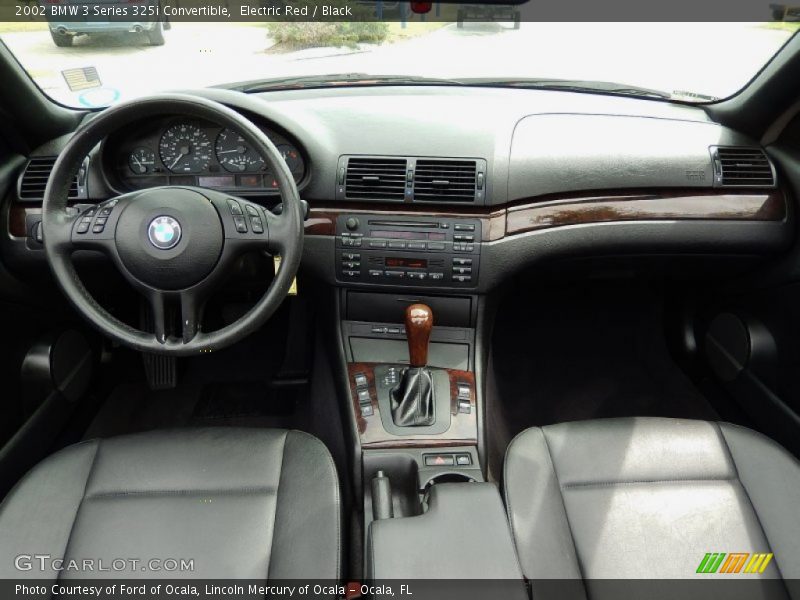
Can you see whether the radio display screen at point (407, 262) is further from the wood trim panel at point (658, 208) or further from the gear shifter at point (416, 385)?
the wood trim panel at point (658, 208)

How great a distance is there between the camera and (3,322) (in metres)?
1.94

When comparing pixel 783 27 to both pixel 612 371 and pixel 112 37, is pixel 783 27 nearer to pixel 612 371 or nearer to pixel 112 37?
pixel 612 371

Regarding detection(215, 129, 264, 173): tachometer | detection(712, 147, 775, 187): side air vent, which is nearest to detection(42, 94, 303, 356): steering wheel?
detection(215, 129, 264, 173): tachometer

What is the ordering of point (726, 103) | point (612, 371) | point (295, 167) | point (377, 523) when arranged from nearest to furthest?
point (377, 523) < point (295, 167) < point (726, 103) < point (612, 371)

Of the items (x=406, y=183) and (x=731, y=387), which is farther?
(x=731, y=387)

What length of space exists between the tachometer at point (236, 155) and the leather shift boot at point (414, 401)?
0.78 metres

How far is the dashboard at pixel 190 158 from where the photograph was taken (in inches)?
71.9

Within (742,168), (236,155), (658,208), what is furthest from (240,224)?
(742,168)

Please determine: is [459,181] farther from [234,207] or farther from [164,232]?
[164,232]

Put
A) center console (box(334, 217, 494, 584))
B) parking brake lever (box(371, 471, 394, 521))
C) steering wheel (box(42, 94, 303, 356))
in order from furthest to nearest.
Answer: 1. center console (box(334, 217, 494, 584))
2. parking brake lever (box(371, 471, 394, 521))
3. steering wheel (box(42, 94, 303, 356))

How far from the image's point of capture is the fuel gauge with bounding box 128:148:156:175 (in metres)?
1.87

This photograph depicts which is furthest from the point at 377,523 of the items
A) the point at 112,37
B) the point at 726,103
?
the point at 726,103

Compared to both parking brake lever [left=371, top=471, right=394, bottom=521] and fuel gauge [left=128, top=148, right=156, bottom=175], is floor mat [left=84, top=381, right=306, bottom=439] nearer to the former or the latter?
parking brake lever [left=371, top=471, right=394, bottom=521]

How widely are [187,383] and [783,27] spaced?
2.51 meters
